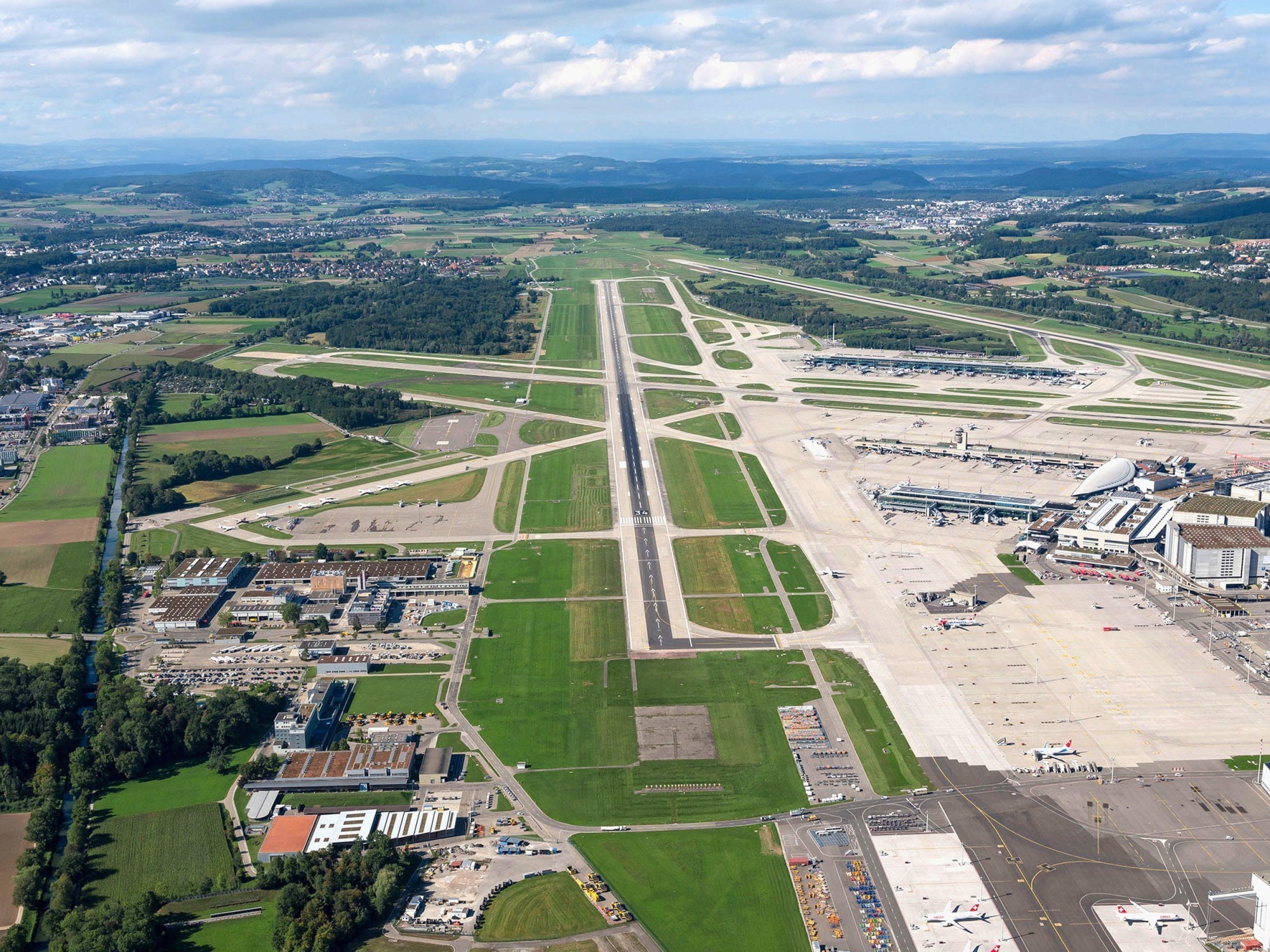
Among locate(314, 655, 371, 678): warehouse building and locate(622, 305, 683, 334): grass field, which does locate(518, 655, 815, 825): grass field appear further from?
locate(622, 305, 683, 334): grass field

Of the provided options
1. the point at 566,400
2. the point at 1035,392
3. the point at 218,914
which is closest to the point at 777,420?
the point at 566,400

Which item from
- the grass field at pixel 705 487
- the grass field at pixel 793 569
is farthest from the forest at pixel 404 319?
the grass field at pixel 793 569

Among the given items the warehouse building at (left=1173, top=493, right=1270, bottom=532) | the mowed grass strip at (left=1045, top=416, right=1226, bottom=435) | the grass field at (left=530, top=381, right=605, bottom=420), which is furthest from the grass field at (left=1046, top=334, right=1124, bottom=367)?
the grass field at (left=530, top=381, right=605, bottom=420)

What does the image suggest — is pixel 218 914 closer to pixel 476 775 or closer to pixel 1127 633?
pixel 476 775

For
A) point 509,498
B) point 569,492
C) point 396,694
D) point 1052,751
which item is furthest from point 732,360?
point 1052,751

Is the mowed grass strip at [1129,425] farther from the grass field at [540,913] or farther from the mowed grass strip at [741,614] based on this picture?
the grass field at [540,913]

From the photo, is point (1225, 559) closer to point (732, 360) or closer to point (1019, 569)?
point (1019, 569)
